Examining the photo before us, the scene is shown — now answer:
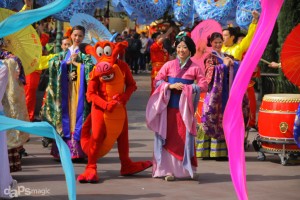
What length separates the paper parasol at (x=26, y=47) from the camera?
28.8ft

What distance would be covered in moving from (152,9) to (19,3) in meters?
3.60

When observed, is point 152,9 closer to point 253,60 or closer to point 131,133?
point 131,133

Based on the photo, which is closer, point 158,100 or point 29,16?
point 29,16

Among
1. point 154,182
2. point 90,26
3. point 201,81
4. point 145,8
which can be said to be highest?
point 90,26

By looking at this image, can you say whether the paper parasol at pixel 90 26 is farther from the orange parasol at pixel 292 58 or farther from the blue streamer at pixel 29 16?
the blue streamer at pixel 29 16

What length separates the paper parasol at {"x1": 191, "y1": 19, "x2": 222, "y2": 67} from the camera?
33.2ft

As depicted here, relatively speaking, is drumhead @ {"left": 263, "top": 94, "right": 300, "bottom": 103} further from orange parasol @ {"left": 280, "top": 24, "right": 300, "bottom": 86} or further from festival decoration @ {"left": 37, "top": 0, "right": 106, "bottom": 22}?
festival decoration @ {"left": 37, "top": 0, "right": 106, "bottom": 22}

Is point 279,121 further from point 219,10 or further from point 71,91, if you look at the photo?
point 219,10

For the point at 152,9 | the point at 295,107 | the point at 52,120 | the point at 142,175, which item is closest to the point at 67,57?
the point at 52,120

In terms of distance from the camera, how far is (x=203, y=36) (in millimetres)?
10242

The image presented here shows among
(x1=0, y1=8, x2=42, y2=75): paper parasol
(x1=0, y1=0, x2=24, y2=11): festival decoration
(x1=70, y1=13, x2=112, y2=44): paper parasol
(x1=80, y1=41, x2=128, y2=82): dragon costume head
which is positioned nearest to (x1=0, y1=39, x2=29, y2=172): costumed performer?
(x1=0, y1=8, x2=42, y2=75): paper parasol

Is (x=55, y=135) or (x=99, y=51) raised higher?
(x=99, y=51)

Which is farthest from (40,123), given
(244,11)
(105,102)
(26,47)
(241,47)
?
(244,11)

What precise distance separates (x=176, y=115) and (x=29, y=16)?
123 inches
